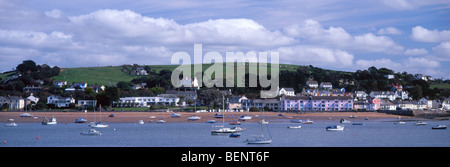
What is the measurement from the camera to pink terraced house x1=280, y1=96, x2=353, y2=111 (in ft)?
348

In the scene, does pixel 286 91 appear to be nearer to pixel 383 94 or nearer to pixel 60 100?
pixel 383 94

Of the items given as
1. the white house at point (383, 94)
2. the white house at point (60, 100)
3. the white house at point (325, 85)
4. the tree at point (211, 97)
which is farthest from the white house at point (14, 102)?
the white house at point (383, 94)

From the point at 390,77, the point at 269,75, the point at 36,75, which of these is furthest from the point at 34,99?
the point at 390,77

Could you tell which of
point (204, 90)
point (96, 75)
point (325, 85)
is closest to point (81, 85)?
point (96, 75)

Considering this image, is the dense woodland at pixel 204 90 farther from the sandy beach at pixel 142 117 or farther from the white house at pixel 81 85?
the sandy beach at pixel 142 117

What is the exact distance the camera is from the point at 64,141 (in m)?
44.8

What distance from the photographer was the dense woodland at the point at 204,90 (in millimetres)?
108238

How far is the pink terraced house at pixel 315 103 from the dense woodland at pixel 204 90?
513 inches

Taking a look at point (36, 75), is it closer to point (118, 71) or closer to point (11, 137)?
point (118, 71)

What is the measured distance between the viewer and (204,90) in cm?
10819
